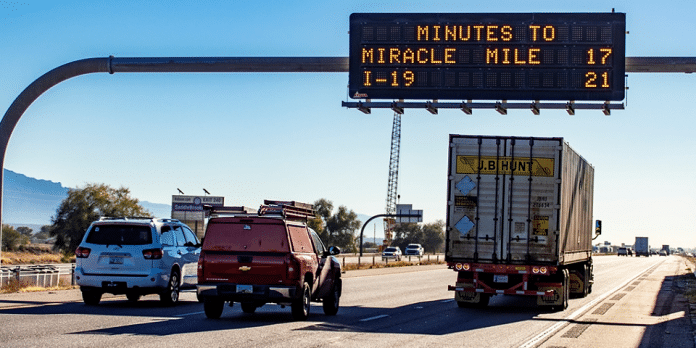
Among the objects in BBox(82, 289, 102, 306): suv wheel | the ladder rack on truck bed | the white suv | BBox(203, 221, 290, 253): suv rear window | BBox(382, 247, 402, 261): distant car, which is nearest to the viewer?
BBox(203, 221, 290, 253): suv rear window

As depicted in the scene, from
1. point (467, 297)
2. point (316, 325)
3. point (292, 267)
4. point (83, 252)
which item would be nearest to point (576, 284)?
point (467, 297)

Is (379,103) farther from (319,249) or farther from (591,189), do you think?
(591,189)

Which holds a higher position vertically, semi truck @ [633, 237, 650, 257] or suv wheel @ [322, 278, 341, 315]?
semi truck @ [633, 237, 650, 257]

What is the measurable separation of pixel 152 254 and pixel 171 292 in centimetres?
121

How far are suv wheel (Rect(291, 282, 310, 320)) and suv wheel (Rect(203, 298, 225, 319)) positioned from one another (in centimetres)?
140

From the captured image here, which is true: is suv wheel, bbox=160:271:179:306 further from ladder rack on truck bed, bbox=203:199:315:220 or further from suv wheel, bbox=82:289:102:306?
ladder rack on truck bed, bbox=203:199:315:220

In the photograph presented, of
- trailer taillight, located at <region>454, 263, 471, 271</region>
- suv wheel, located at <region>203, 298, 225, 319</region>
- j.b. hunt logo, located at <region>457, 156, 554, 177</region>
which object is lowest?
suv wheel, located at <region>203, 298, 225, 319</region>

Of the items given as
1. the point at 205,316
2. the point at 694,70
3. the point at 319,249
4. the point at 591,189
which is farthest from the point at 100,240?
the point at 591,189

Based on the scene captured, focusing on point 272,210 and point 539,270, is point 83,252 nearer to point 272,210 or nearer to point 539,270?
point 272,210

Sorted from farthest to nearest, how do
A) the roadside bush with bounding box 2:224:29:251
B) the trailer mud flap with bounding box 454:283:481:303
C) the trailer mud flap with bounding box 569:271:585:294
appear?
the roadside bush with bounding box 2:224:29:251, the trailer mud flap with bounding box 569:271:585:294, the trailer mud flap with bounding box 454:283:481:303

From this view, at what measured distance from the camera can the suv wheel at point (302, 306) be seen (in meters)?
17.0

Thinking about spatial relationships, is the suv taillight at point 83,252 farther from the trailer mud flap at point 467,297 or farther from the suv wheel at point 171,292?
the trailer mud flap at point 467,297

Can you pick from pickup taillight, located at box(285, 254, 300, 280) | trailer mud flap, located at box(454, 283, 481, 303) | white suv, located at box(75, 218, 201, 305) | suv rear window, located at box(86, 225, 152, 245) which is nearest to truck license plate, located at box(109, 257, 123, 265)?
white suv, located at box(75, 218, 201, 305)

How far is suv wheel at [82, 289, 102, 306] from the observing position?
19750mm
